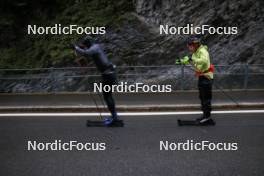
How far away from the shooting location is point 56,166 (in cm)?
701

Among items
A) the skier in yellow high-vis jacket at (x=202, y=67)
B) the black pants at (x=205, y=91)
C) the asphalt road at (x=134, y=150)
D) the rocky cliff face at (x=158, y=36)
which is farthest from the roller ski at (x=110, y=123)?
the rocky cliff face at (x=158, y=36)

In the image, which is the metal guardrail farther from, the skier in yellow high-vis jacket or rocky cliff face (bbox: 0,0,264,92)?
the skier in yellow high-vis jacket

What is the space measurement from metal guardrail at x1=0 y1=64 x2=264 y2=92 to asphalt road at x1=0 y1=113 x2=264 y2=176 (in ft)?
14.0

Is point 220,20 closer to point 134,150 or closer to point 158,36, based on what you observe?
point 158,36

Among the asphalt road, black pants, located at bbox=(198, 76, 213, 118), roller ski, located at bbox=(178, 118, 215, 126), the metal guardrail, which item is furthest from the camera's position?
the metal guardrail

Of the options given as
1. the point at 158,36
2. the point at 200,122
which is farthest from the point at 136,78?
the point at 200,122

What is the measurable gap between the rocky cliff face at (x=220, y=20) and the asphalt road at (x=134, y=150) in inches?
253

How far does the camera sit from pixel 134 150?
26.1 ft

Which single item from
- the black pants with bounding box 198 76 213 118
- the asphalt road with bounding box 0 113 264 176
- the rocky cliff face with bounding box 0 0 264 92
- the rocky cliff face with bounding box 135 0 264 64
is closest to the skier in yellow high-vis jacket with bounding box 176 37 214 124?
the black pants with bounding box 198 76 213 118

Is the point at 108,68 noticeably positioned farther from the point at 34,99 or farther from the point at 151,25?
the point at 151,25

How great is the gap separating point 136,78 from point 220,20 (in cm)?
452

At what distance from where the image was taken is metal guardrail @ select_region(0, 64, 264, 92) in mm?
15133

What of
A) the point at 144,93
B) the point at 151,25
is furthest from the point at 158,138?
the point at 151,25

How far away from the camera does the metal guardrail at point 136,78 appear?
15.1 meters
